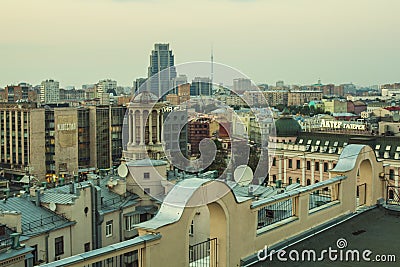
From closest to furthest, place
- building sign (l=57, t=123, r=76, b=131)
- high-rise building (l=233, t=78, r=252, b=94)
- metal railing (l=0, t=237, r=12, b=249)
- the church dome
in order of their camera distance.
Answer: high-rise building (l=233, t=78, r=252, b=94) → the church dome → metal railing (l=0, t=237, r=12, b=249) → building sign (l=57, t=123, r=76, b=131)

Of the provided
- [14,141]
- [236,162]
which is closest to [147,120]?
[236,162]

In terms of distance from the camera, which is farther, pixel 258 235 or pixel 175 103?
pixel 175 103

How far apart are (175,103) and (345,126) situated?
42575 mm

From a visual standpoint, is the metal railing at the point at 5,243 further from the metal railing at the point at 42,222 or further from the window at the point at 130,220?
the window at the point at 130,220

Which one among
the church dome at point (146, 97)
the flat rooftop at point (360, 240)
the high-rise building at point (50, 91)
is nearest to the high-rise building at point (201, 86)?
the church dome at point (146, 97)

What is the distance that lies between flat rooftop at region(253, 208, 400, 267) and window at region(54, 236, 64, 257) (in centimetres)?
945

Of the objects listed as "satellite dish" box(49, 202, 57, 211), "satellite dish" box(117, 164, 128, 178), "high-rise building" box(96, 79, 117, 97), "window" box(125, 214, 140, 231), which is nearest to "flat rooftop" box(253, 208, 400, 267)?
"satellite dish" box(49, 202, 57, 211)

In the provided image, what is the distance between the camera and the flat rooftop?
491cm

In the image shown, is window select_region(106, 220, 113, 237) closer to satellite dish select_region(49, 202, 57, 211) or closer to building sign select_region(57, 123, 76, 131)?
satellite dish select_region(49, 202, 57, 211)

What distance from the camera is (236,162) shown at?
5883mm

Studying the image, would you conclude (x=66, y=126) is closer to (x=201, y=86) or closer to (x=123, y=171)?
(x=123, y=171)

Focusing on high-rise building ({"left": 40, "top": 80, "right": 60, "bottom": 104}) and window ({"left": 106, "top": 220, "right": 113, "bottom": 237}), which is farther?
high-rise building ({"left": 40, "top": 80, "right": 60, "bottom": 104})

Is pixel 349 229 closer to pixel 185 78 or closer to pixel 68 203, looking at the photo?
pixel 185 78

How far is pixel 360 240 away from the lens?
5547 millimetres
